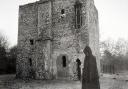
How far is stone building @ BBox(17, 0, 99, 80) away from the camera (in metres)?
19.5

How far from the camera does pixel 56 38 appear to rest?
21.0 meters

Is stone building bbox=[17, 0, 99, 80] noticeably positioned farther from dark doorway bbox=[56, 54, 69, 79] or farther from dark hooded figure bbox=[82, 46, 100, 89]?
dark hooded figure bbox=[82, 46, 100, 89]

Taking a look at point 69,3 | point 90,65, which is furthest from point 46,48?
point 90,65

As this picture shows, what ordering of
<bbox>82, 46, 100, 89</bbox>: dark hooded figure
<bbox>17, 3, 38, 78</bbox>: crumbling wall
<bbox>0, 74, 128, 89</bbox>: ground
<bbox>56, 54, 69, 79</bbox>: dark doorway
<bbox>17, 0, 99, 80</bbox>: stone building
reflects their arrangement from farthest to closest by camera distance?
<bbox>17, 3, 38, 78</bbox>: crumbling wall < <bbox>56, 54, 69, 79</bbox>: dark doorway < <bbox>17, 0, 99, 80</bbox>: stone building < <bbox>0, 74, 128, 89</bbox>: ground < <bbox>82, 46, 100, 89</bbox>: dark hooded figure

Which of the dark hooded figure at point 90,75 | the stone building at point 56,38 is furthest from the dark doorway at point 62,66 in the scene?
the dark hooded figure at point 90,75

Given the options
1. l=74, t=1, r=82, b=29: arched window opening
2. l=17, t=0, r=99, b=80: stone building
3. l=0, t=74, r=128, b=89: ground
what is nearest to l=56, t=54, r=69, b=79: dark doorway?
l=17, t=0, r=99, b=80: stone building

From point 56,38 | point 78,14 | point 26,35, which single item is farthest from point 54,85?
point 26,35

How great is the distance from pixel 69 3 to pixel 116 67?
1120 inches

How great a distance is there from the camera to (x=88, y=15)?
19.8m

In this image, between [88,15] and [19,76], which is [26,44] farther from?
[88,15]

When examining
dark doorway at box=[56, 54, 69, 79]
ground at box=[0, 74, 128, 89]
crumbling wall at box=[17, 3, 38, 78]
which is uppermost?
crumbling wall at box=[17, 3, 38, 78]

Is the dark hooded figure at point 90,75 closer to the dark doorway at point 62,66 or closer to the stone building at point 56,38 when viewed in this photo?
the stone building at point 56,38

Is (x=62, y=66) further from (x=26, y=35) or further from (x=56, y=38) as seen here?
(x=26, y=35)

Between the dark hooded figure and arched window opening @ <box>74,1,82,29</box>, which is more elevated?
arched window opening @ <box>74,1,82,29</box>
